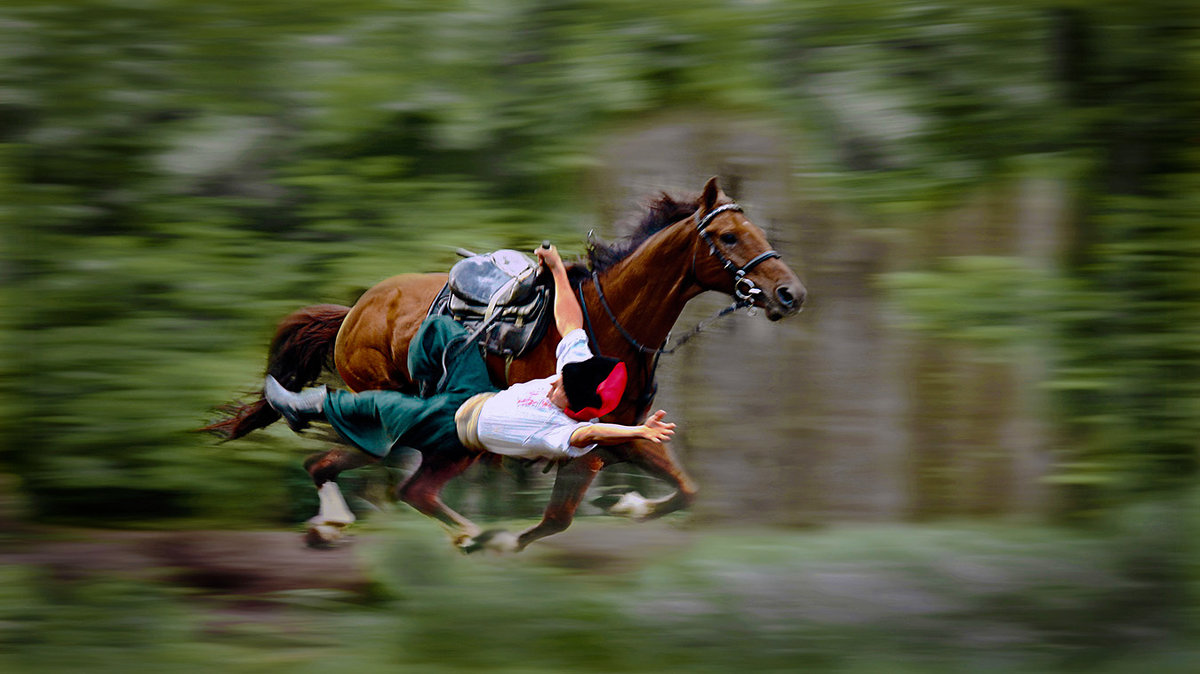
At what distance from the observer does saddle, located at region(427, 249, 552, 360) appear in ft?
12.6

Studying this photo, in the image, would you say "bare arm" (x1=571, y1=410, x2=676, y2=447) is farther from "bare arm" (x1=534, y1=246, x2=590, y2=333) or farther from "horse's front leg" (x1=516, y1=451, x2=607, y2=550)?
"bare arm" (x1=534, y1=246, x2=590, y2=333)

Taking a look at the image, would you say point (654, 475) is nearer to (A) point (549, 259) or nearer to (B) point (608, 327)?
(B) point (608, 327)

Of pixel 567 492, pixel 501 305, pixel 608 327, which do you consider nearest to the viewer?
pixel 501 305

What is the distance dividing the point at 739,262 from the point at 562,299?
69 centimetres

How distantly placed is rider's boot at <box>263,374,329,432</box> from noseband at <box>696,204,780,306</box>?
162 cm

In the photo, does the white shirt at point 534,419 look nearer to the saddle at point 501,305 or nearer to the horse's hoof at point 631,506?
the saddle at point 501,305

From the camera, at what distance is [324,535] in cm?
431

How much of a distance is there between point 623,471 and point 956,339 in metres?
1.80

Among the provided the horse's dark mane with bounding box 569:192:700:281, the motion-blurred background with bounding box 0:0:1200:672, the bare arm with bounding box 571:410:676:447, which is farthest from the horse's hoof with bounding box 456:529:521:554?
the horse's dark mane with bounding box 569:192:700:281

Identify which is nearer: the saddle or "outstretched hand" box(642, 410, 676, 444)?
"outstretched hand" box(642, 410, 676, 444)

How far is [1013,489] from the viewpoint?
16.0 feet

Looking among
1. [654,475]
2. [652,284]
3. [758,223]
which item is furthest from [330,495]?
[758,223]

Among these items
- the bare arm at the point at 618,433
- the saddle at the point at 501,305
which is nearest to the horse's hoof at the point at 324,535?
the saddle at the point at 501,305

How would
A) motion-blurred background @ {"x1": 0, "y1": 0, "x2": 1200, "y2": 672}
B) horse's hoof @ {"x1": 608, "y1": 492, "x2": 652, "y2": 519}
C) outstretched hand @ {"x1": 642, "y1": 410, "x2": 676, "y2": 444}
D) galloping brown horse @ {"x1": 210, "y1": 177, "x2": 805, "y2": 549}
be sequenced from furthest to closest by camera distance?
motion-blurred background @ {"x1": 0, "y1": 0, "x2": 1200, "y2": 672}
horse's hoof @ {"x1": 608, "y1": 492, "x2": 652, "y2": 519}
galloping brown horse @ {"x1": 210, "y1": 177, "x2": 805, "y2": 549}
outstretched hand @ {"x1": 642, "y1": 410, "x2": 676, "y2": 444}
